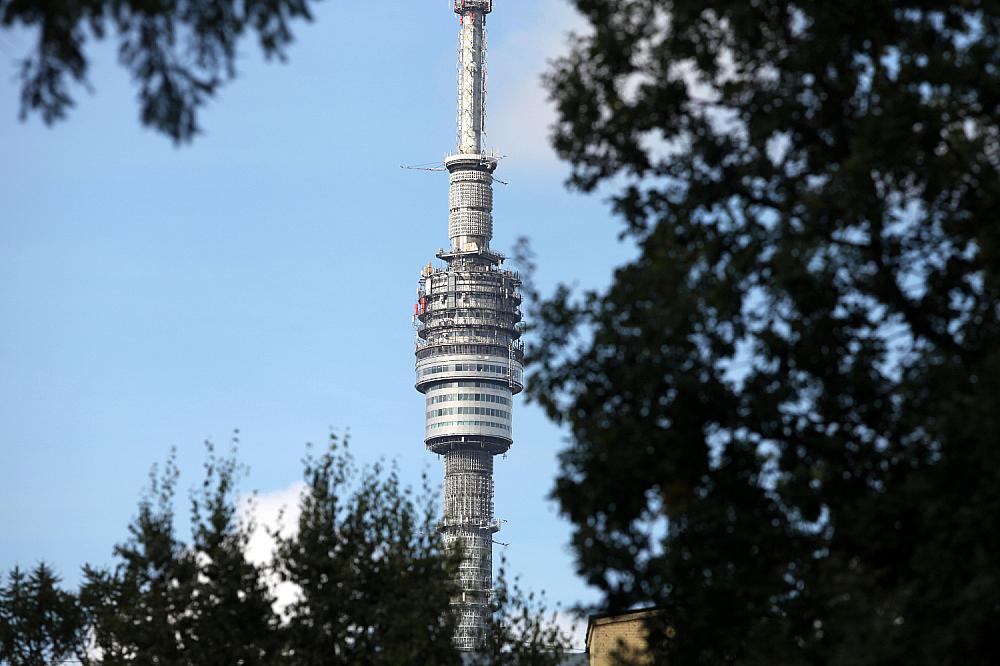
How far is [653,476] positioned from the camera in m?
25.0

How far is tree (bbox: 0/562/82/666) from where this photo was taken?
64.9 metres

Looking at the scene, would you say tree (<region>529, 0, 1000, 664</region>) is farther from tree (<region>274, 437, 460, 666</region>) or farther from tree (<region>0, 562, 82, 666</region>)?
tree (<region>0, 562, 82, 666</region>)

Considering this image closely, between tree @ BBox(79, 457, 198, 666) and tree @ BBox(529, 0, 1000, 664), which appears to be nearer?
tree @ BBox(529, 0, 1000, 664)

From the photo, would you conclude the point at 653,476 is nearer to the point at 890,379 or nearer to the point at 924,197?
the point at 890,379

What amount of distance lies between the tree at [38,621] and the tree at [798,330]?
43.0 m

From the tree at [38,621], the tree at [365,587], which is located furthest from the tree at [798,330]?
the tree at [38,621]

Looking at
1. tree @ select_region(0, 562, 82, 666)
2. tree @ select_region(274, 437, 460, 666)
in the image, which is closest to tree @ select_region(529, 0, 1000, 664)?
tree @ select_region(274, 437, 460, 666)

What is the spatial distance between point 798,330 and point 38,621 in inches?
1872

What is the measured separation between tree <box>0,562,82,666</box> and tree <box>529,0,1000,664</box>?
141 feet

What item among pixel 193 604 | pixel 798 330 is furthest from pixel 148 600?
pixel 798 330

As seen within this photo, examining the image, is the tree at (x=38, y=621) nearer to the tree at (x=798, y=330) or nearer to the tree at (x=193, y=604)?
the tree at (x=193, y=604)

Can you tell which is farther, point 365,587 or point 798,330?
point 365,587

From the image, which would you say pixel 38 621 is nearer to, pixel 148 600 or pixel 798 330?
pixel 148 600

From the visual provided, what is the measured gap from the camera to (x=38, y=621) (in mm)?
65312
